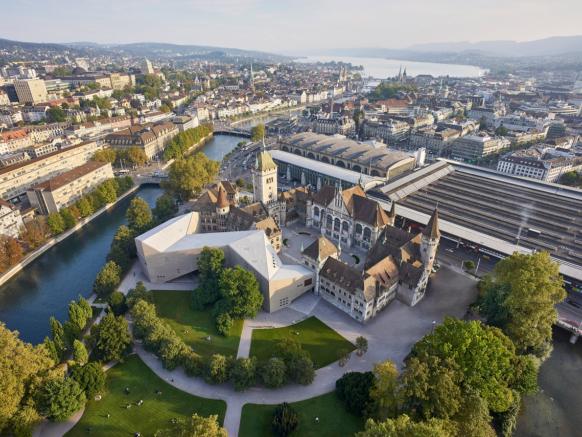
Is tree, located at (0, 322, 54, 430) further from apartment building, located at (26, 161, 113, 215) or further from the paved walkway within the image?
apartment building, located at (26, 161, 113, 215)

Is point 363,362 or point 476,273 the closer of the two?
point 363,362

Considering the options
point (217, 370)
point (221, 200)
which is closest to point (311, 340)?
point (217, 370)

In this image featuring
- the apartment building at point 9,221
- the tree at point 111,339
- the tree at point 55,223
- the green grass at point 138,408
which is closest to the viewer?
the green grass at point 138,408

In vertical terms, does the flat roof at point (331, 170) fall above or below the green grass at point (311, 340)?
above

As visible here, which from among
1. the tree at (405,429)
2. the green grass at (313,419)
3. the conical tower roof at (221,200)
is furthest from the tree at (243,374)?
the conical tower roof at (221,200)

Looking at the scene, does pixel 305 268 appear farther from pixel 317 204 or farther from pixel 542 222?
pixel 542 222

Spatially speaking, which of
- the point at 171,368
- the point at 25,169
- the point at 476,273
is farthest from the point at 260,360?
the point at 25,169

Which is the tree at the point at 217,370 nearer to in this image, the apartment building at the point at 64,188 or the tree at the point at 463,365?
the tree at the point at 463,365
